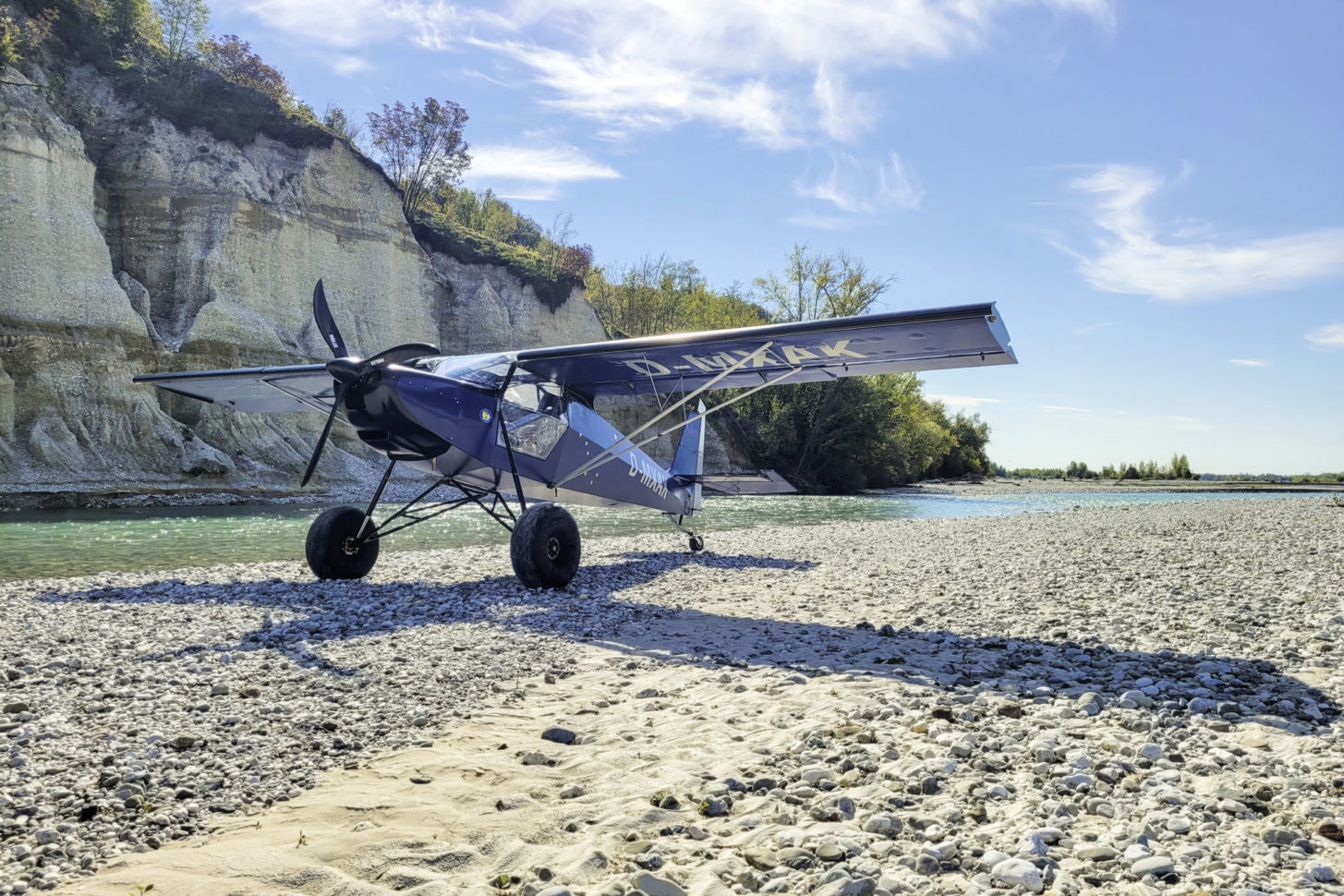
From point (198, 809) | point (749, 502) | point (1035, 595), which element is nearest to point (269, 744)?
point (198, 809)

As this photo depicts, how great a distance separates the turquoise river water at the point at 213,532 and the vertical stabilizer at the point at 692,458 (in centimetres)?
98

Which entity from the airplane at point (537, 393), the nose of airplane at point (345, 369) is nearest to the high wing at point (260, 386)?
the airplane at point (537, 393)

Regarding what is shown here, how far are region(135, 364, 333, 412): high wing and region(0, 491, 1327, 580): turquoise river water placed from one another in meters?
2.29

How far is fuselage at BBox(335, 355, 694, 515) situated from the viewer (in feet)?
25.3

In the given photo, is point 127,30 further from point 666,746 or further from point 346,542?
point 666,746

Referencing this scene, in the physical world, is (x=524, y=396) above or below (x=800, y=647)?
above

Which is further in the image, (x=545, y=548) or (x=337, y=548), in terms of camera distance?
(x=337, y=548)

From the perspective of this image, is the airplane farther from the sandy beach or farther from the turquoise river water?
the turquoise river water

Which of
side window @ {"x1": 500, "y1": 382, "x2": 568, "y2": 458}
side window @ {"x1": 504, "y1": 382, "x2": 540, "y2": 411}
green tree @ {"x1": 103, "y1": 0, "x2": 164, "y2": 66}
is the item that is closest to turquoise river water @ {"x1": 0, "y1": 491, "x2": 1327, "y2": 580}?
side window @ {"x1": 500, "y1": 382, "x2": 568, "y2": 458}

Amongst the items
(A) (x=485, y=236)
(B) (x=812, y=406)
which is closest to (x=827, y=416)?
(B) (x=812, y=406)

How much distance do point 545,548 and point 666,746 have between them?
180 inches

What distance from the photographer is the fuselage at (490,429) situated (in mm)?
7719

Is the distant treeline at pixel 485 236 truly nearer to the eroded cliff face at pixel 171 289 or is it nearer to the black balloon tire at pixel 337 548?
the eroded cliff face at pixel 171 289

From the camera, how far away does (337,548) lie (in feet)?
26.8
